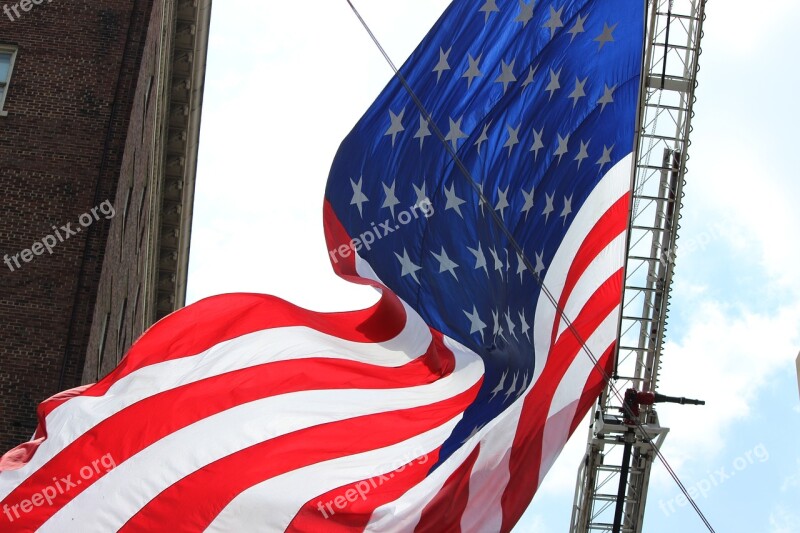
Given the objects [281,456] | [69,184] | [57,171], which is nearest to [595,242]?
[281,456]

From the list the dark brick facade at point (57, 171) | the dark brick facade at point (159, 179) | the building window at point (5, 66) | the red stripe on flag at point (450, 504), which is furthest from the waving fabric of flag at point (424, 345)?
the building window at point (5, 66)

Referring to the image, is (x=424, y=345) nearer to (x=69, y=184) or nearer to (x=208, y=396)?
(x=208, y=396)

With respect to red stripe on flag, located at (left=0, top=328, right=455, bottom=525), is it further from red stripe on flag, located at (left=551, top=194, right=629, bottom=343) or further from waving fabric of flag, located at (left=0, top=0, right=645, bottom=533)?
red stripe on flag, located at (left=551, top=194, right=629, bottom=343)

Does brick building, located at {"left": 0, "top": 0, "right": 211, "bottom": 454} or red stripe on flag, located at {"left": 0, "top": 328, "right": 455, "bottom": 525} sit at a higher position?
brick building, located at {"left": 0, "top": 0, "right": 211, "bottom": 454}

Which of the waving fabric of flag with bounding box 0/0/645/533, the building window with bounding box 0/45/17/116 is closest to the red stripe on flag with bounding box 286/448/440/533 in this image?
the waving fabric of flag with bounding box 0/0/645/533

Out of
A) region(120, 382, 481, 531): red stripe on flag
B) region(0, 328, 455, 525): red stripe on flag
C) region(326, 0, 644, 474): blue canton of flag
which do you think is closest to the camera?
region(120, 382, 481, 531): red stripe on flag

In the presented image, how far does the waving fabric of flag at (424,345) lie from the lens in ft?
30.3

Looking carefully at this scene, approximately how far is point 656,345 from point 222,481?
7076mm

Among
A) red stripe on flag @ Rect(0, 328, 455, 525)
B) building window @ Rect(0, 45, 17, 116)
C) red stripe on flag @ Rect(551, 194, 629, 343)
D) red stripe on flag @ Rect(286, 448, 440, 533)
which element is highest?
building window @ Rect(0, 45, 17, 116)

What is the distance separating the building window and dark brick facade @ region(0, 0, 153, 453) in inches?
3.7

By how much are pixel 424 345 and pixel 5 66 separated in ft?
33.5

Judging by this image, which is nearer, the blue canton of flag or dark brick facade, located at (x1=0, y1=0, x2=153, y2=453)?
the blue canton of flag

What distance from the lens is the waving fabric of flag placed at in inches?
364

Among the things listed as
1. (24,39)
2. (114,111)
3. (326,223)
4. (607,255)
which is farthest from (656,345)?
(24,39)
